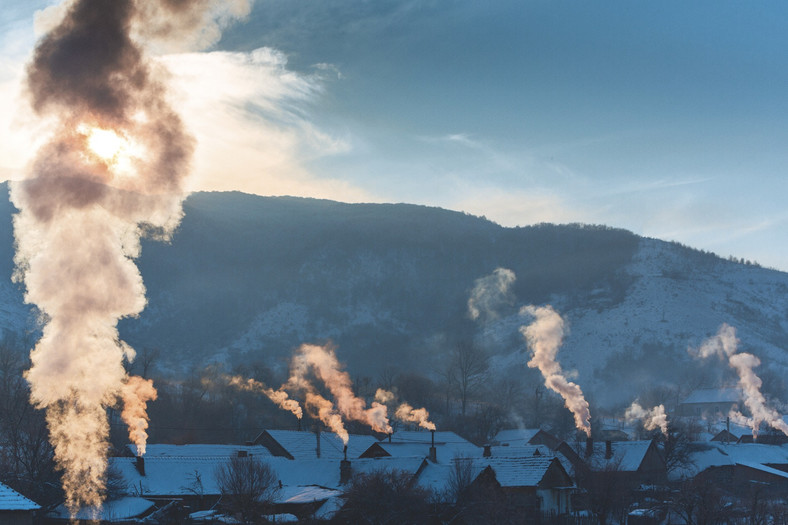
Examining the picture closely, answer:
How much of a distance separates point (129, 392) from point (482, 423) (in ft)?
290

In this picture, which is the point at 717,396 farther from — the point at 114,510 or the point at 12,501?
the point at 12,501

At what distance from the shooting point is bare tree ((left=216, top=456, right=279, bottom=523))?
196 feet

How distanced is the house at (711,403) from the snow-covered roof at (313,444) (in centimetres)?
11040

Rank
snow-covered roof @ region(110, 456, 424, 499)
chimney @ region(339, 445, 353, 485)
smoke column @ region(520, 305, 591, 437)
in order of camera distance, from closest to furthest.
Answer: snow-covered roof @ region(110, 456, 424, 499) < chimney @ region(339, 445, 353, 485) < smoke column @ region(520, 305, 591, 437)

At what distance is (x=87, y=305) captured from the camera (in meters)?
48.2

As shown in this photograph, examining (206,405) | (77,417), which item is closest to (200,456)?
(77,417)

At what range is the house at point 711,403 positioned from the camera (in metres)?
189

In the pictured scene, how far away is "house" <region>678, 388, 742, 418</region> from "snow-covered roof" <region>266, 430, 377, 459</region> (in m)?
110

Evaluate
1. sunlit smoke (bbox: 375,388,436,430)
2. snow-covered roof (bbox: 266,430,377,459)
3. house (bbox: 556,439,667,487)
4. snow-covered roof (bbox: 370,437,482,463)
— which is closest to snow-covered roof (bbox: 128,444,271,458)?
snow-covered roof (bbox: 266,430,377,459)

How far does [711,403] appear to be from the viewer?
634ft

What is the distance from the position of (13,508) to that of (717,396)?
17504cm

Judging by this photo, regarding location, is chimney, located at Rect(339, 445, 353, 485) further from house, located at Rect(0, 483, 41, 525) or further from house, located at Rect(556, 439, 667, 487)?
house, located at Rect(0, 483, 41, 525)

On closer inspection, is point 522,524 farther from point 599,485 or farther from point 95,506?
point 95,506

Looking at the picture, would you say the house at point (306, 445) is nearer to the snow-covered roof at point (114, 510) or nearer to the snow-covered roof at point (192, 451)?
the snow-covered roof at point (192, 451)
